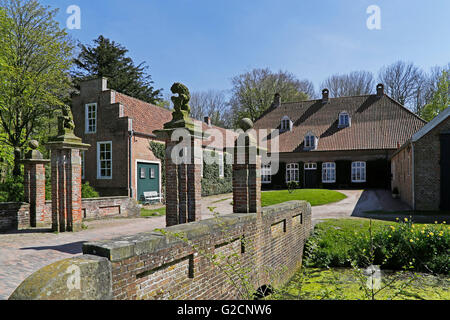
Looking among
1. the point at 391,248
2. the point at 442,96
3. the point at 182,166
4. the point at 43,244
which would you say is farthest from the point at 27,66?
the point at 442,96

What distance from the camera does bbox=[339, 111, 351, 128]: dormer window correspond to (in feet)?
97.7

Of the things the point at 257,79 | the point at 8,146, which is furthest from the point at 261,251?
the point at 257,79

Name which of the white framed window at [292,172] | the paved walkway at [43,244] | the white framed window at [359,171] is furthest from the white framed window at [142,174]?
the white framed window at [359,171]

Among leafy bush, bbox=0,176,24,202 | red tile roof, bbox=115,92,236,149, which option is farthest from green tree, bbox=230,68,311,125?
leafy bush, bbox=0,176,24,202

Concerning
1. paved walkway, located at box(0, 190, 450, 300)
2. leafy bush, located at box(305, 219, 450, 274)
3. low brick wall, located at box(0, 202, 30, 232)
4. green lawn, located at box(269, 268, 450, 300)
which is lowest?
green lawn, located at box(269, 268, 450, 300)

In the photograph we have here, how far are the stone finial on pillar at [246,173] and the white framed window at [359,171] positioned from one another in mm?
23424

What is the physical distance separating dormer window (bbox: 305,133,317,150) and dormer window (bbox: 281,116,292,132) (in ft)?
9.52

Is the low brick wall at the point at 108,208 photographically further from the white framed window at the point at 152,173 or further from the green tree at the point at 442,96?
the green tree at the point at 442,96

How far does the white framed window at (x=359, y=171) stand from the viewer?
27.0 metres

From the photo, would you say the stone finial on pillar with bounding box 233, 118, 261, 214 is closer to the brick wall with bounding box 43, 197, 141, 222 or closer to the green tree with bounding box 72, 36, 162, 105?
the brick wall with bounding box 43, 197, 141, 222

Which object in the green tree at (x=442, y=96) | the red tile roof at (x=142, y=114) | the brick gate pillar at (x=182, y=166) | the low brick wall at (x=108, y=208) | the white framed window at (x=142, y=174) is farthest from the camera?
the green tree at (x=442, y=96)

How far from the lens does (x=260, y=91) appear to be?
40.7 m

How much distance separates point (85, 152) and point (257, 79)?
2741 centimetres
